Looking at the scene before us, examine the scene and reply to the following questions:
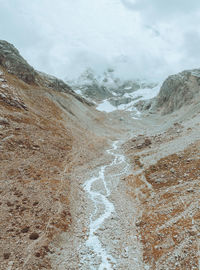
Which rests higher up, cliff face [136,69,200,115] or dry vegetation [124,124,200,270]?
cliff face [136,69,200,115]

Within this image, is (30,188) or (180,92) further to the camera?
(180,92)

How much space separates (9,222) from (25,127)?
89.6 feet

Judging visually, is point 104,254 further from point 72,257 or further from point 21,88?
point 21,88

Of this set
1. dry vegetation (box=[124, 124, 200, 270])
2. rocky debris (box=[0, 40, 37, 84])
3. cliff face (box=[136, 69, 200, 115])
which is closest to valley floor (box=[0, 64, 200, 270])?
dry vegetation (box=[124, 124, 200, 270])

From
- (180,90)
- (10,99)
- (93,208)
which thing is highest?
(180,90)

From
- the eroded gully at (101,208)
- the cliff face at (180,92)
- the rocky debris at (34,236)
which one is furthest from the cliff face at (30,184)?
the cliff face at (180,92)

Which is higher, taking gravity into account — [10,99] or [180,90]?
[180,90]

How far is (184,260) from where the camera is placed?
41.9 feet

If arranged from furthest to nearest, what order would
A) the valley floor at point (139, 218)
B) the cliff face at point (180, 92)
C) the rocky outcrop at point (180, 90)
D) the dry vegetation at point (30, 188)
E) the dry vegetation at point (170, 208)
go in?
the rocky outcrop at point (180, 90)
the cliff face at point (180, 92)
the dry vegetation at point (30, 188)
the valley floor at point (139, 218)
the dry vegetation at point (170, 208)

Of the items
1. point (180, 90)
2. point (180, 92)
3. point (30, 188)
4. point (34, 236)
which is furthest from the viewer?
point (180, 90)

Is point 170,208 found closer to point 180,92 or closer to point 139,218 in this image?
point 139,218

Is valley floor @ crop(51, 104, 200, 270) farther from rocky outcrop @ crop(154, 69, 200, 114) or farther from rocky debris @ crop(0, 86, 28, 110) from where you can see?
rocky outcrop @ crop(154, 69, 200, 114)

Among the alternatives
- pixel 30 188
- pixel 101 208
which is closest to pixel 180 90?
pixel 101 208

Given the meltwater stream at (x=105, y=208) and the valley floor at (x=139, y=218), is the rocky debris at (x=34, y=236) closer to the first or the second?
the valley floor at (x=139, y=218)
